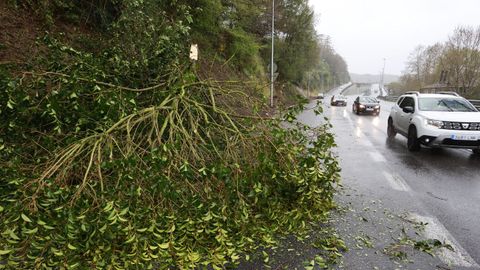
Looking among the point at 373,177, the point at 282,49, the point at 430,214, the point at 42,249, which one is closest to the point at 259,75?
the point at 282,49

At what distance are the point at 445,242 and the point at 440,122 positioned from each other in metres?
4.99

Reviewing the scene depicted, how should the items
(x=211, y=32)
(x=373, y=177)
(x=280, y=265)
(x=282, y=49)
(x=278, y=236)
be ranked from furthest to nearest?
(x=282, y=49)
(x=211, y=32)
(x=373, y=177)
(x=278, y=236)
(x=280, y=265)

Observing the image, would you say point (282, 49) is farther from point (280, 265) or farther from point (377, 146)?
point (280, 265)

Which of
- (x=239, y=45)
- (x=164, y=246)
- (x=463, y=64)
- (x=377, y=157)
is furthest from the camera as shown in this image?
(x=463, y=64)

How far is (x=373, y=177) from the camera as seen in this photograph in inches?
240

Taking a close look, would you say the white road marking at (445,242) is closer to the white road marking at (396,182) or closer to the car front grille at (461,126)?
the white road marking at (396,182)

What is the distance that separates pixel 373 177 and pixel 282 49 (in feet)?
101

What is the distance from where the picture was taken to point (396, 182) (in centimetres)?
575

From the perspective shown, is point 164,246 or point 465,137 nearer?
point 164,246

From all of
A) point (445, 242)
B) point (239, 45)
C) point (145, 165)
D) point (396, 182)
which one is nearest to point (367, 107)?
point (239, 45)

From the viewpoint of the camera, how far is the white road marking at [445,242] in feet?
10.3

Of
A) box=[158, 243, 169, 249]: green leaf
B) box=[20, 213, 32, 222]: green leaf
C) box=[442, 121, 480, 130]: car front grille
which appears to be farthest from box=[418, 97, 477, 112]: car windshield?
box=[20, 213, 32, 222]: green leaf

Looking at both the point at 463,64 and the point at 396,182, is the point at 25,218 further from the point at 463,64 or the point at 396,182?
the point at 463,64

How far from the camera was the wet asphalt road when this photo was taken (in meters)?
3.65
